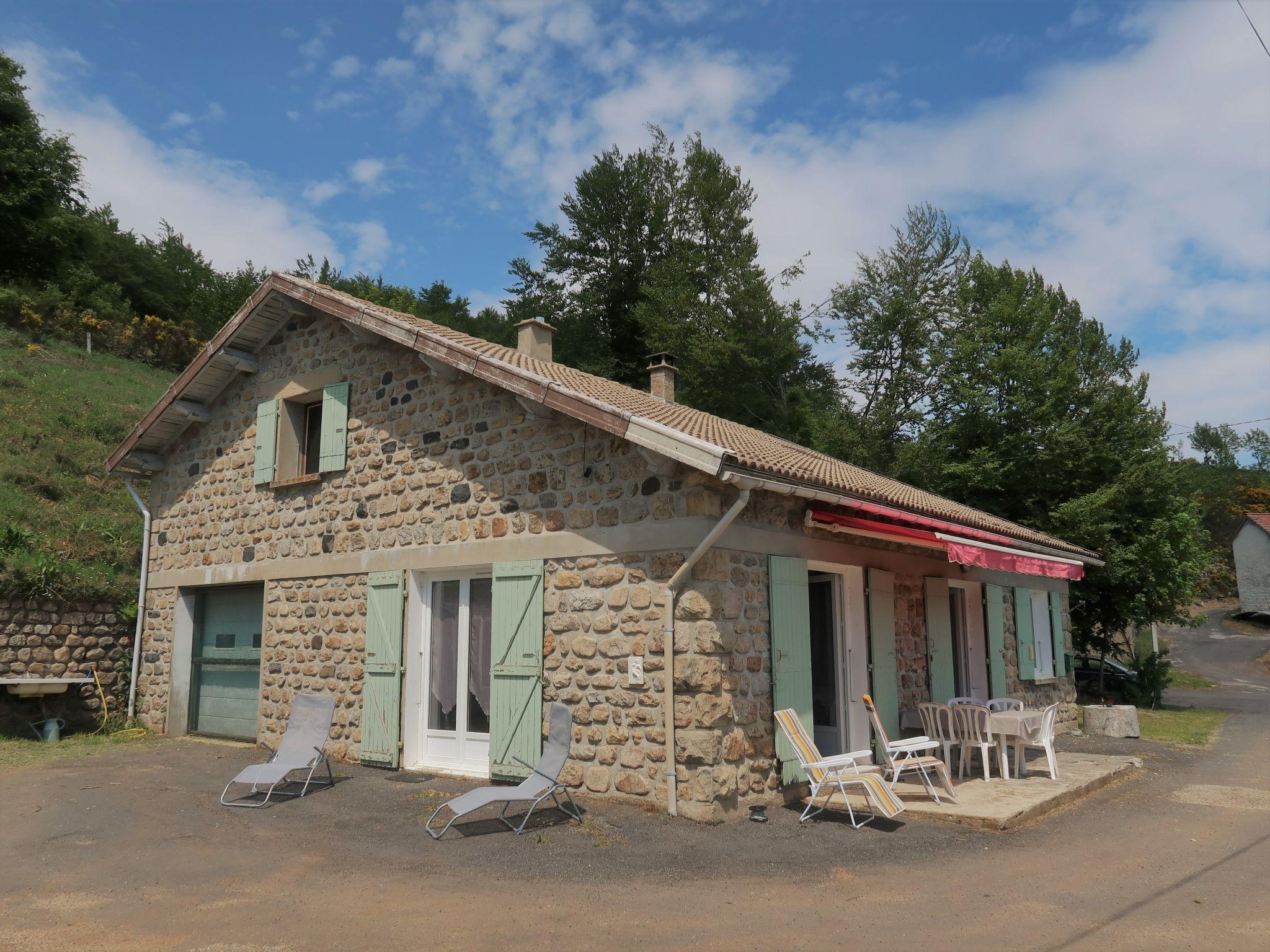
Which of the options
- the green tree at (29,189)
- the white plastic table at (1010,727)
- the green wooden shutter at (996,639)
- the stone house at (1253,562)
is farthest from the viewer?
the stone house at (1253,562)

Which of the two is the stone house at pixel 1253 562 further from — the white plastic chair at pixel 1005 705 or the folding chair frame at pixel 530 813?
the folding chair frame at pixel 530 813

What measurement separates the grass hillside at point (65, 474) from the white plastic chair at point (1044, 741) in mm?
11669

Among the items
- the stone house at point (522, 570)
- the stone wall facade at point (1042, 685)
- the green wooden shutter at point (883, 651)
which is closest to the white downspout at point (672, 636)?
the stone house at point (522, 570)

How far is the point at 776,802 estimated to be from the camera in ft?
A: 24.1

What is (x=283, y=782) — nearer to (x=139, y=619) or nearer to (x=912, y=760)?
(x=139, y=619)

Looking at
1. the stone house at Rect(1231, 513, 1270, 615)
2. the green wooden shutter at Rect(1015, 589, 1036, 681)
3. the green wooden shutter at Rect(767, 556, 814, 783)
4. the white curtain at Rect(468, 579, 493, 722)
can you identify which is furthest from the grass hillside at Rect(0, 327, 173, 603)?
the stone house at Rect(1231, 513, 1270, 615)

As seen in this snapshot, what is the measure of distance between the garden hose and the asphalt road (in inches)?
147

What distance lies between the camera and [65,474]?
16562 millimetres

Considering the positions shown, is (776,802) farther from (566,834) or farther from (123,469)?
(123,469)

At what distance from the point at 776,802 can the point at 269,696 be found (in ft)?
21.0

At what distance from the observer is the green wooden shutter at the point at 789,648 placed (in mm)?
7496

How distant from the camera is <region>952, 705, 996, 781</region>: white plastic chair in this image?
8430 millimetres

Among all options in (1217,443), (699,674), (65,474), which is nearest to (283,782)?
(699,674)

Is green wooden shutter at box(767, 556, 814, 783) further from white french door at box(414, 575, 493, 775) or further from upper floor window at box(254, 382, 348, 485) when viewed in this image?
upper floor window at box(254, 382, 348, 485)
